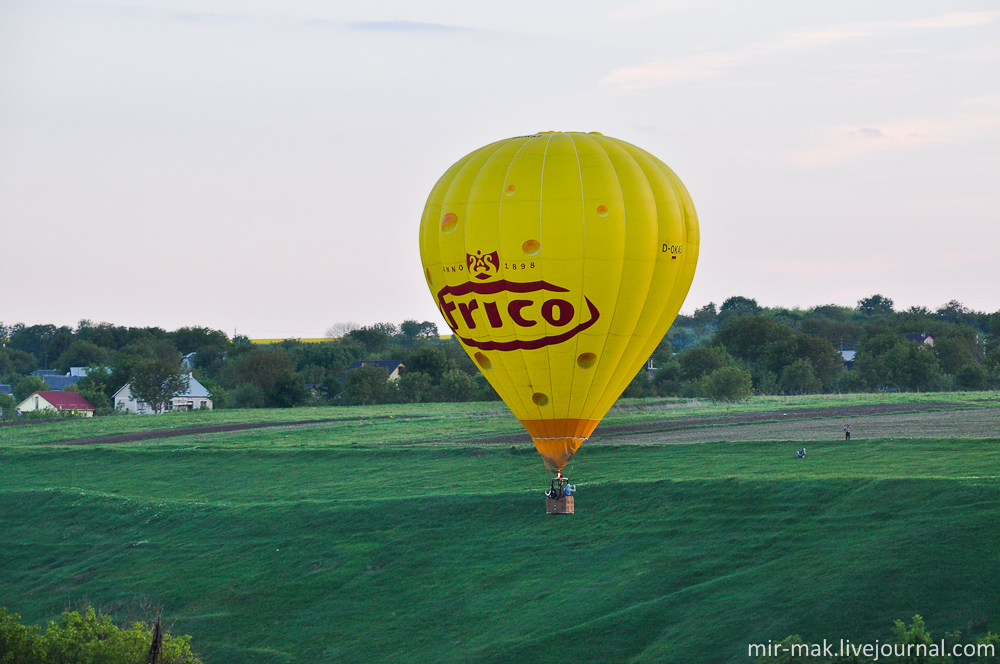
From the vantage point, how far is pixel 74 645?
1136 inches

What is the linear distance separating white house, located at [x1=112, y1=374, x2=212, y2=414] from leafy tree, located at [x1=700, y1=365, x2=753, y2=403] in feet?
206

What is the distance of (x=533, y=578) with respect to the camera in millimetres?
40906

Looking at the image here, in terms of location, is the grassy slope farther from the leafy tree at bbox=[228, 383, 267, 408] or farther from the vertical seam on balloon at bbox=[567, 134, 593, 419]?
the vertical seam on balloon at bbox=[567, 134, 593, 419]

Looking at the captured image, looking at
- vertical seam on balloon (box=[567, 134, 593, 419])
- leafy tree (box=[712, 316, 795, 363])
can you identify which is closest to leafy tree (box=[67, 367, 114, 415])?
leafy tree (box=[712, 316, 795, 363])

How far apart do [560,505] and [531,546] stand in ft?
18.0

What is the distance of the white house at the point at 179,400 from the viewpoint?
130 metres

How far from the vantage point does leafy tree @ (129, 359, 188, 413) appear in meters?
127

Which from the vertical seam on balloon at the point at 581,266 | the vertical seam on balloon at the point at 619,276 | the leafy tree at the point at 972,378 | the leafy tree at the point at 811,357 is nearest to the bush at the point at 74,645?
the vertical seam on balloon at the point at 581,266

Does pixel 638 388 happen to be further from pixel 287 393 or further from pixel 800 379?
pixel 287 393

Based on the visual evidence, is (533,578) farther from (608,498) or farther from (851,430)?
(851,430)

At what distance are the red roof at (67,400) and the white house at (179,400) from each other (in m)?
4.22

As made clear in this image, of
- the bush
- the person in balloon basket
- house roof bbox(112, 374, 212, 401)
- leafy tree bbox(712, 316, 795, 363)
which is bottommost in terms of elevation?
the bush

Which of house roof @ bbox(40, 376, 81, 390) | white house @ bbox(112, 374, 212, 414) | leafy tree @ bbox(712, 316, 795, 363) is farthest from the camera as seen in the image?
house roof @ bbox(40, 376, 81, 390)

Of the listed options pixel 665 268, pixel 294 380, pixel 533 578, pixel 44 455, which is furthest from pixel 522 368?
pixel 294 380
